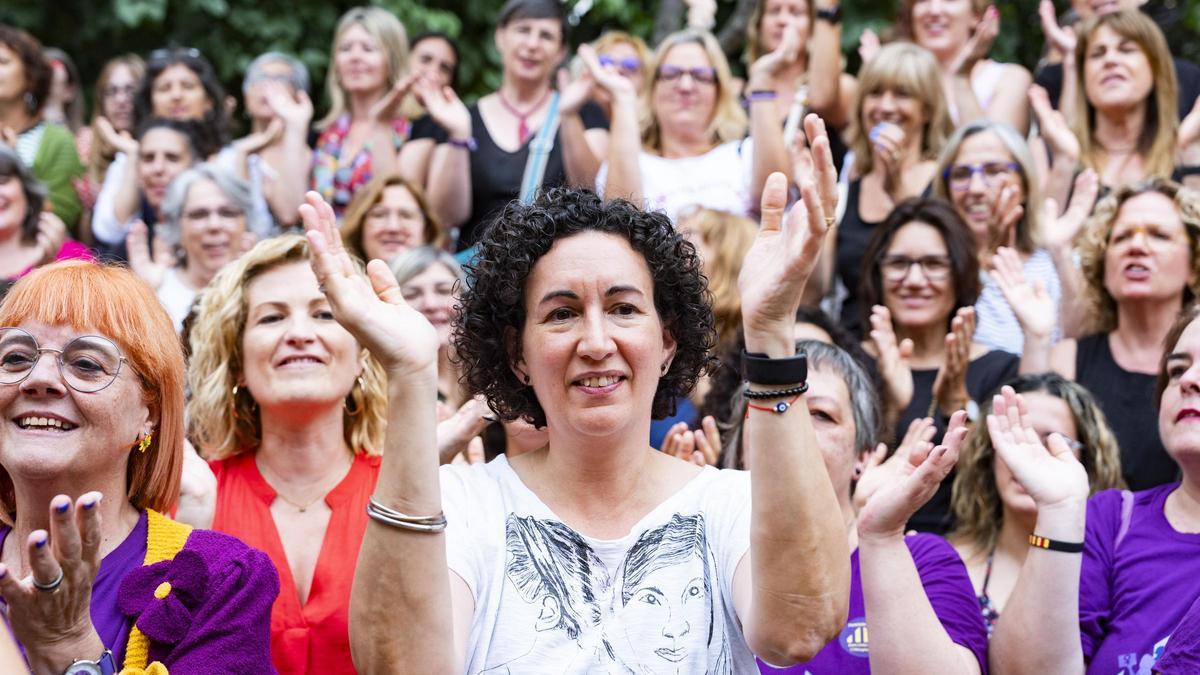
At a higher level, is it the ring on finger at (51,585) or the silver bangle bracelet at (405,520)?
the silver bangle bracelet at (405,520)

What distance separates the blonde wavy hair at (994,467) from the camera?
4609 mm

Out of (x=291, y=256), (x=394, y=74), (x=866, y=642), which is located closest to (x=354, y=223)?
(x=394, y=74)

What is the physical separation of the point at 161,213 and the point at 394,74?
156cm

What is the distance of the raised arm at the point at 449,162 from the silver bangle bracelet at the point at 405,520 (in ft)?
13.7

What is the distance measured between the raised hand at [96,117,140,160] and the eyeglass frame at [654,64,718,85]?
107 inches

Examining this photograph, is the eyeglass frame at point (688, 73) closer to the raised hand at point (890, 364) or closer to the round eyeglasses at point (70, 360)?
the raised hand at point (890, 364)

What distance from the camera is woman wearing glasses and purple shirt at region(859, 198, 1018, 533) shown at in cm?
518

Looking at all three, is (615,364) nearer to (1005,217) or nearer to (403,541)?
(403,541)

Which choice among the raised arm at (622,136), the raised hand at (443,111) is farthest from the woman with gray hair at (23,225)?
the raised arm at (622,136)

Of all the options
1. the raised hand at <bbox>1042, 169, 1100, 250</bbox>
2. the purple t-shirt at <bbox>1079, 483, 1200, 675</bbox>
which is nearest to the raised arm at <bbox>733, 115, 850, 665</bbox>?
the purple t-shirt at <bbox>1079, 483, 1200, 675</bbox>

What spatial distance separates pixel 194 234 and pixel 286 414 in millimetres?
2380

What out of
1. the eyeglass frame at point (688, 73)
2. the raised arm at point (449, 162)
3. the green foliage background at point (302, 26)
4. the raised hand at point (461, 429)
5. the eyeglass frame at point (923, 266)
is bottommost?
the raised hand at point (461, 429)

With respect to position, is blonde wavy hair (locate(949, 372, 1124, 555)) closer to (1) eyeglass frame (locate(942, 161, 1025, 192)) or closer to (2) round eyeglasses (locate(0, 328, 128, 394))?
(1) eyeglass frame (locate(942, 161, 1025, 192))

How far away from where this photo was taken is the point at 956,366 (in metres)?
5.18
